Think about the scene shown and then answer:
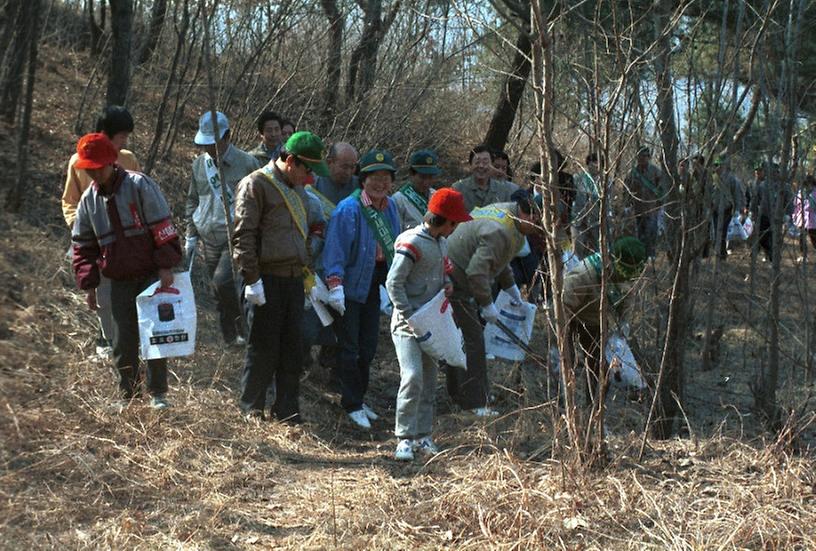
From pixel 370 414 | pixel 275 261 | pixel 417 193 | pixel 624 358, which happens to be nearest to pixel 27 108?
pixel 417 193

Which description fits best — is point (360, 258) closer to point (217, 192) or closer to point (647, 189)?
point (217, 192)

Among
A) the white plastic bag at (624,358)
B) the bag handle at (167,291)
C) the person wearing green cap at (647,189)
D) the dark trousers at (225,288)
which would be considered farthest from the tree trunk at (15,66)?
the white plastic bag at (624,358)

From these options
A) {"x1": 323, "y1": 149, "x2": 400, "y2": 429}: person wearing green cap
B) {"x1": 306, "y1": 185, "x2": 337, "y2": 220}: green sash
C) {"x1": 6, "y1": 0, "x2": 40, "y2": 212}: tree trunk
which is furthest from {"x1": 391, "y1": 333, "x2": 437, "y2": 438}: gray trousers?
{"x1": 6, "y1": 0, "x2": 40, "y2": 212}: tree trunk

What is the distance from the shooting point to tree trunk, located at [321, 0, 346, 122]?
1184 centimetres

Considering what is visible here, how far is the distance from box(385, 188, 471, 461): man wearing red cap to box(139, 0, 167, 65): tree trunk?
5860 millimetres

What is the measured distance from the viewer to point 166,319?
20.5ft

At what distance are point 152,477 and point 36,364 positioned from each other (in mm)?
1713

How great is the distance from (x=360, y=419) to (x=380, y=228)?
1.32 meters

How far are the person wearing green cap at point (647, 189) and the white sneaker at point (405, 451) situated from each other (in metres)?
1.96

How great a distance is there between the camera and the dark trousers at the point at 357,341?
7.43 m

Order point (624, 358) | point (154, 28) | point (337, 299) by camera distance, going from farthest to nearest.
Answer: point (154, 28) → point (337, 299) → point (624, 358)

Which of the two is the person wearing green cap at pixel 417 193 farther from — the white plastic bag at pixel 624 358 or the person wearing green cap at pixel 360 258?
the white plastic bag at pixel 624 358

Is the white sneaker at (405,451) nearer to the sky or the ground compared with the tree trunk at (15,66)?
nearer to the ground

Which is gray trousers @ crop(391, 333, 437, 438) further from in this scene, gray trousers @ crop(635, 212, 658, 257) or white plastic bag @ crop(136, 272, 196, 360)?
gray trousers @ crop(635, 212, 658, 257)
